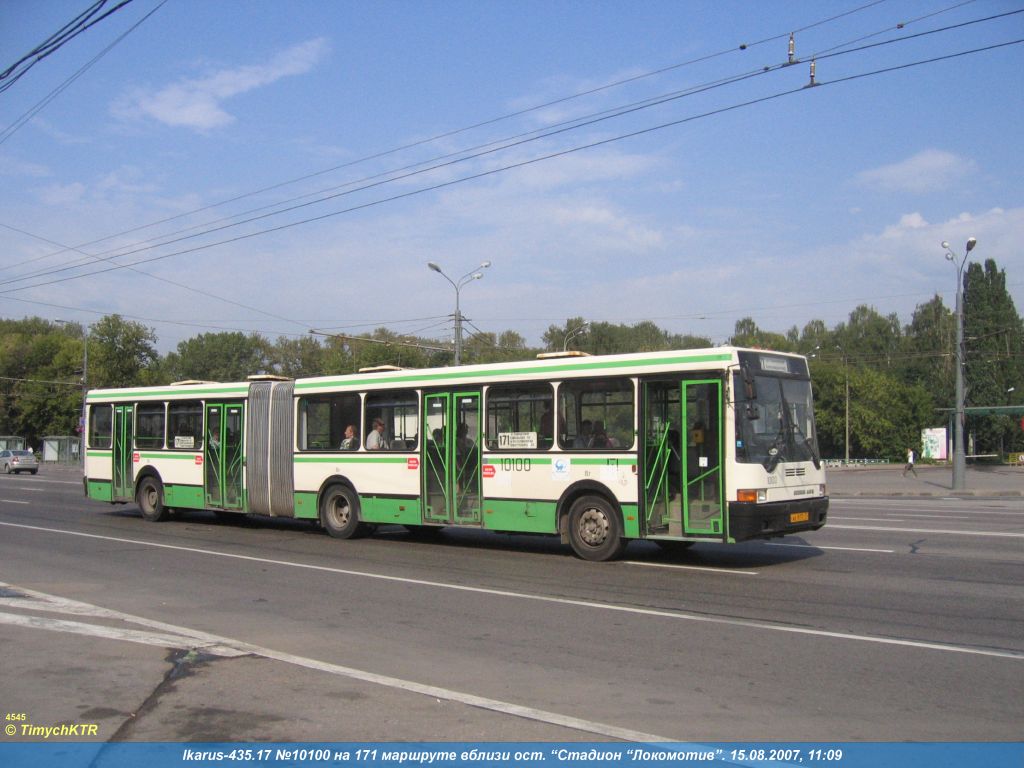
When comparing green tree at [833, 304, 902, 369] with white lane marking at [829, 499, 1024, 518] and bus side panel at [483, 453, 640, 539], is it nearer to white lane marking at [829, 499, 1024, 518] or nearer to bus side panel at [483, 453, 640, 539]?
white lane marking at [829, 499, 1024, 518]

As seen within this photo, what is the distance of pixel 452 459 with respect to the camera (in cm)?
1474

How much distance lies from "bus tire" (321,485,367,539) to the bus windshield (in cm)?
746

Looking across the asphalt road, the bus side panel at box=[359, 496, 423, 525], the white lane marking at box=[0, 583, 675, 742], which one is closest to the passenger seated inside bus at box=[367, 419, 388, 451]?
the bus side panel at box=[359, 496, 423, 525]

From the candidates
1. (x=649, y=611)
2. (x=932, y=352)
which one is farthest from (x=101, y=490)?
(x=932, y=352)

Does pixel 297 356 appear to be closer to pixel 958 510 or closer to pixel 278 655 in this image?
pixel 958 510

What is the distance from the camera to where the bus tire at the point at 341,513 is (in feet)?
53.4

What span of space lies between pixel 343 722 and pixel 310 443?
11.6 metres

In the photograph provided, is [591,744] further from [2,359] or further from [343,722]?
[2,359]

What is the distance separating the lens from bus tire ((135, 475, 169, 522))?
65.4 feet

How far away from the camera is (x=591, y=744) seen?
5.33 m

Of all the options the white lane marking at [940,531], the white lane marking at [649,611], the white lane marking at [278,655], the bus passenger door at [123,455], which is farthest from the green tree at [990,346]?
the white lane marking at [278,655]

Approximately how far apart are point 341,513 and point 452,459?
3.07 metres

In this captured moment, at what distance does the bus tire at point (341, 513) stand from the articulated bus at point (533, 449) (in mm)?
34

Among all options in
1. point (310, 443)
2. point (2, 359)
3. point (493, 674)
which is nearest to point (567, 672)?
point (493, 674)
